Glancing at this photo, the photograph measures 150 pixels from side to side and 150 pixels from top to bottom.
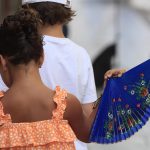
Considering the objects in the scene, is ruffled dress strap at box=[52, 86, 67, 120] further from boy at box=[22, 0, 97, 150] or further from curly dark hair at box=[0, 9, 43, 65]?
boy at box=[22, 0, 97, 150]

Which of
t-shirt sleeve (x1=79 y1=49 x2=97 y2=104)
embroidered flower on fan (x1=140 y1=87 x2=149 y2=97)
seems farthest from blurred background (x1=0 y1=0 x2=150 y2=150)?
embroidered flower on fan (x1=140 y1=87 x2=149 y2=97)

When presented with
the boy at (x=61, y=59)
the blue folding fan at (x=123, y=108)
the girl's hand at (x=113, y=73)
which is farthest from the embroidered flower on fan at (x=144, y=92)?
the boy at (x=61, y=59)

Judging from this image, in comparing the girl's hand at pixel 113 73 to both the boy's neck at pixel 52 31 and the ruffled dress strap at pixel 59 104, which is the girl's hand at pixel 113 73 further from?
the boy's neck at pixel 52 31

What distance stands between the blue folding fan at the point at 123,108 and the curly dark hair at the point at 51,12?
62cm

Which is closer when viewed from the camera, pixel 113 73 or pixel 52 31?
pixel 113 73

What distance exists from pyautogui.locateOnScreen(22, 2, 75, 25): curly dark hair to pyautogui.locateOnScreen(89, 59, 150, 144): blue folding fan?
619mm

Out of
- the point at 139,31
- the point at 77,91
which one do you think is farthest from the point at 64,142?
the point at 139,31

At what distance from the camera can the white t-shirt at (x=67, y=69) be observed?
12.0 ft

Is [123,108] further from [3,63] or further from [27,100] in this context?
[3,63]

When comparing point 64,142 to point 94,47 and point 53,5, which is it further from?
point 94,47

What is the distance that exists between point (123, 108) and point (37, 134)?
0.57m

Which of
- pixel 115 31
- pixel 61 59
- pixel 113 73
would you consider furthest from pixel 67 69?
pixel 115 31

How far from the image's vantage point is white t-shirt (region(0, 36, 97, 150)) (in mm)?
3648

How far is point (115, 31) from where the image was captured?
688 cm
